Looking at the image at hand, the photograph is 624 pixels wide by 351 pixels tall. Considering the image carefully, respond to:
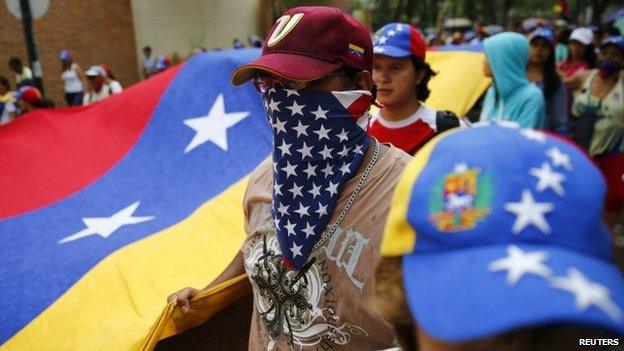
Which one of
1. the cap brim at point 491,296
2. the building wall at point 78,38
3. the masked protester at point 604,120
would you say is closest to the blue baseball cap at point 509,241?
the cap brim at point 491,296

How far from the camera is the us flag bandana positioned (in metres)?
1.37

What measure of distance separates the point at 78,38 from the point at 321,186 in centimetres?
1341

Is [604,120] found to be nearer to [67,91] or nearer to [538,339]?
[538,339]

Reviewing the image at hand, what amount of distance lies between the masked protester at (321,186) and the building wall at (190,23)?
13802 millimetres

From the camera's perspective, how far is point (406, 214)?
0.69 m

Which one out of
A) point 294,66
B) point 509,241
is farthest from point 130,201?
point 509,241

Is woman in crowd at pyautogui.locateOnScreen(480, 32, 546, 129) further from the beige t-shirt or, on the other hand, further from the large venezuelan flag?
the beige t-shirt

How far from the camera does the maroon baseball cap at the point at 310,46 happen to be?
133 cm

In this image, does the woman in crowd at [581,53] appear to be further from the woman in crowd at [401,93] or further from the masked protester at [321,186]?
the masked protester at [321,186]

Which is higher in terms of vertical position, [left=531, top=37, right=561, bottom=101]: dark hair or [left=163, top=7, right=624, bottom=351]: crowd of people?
[left=163, top=7, right=624, bottom=351]: crowd of people

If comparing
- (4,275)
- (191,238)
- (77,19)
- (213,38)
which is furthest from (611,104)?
(213,38)

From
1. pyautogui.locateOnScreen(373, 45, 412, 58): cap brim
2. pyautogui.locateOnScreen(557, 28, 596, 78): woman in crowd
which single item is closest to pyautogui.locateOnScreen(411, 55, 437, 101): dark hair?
pyautogui.locateOnScreen(373, 45, 412, 58): cap brim

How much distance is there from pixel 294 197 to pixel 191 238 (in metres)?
1.62

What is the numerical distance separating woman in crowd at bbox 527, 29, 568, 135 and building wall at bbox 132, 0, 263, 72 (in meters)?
12.2
